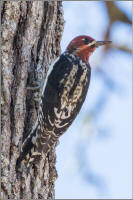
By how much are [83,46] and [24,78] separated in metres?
1.28

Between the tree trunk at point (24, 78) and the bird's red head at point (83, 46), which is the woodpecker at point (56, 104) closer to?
the tree trunk at point (24, 78)

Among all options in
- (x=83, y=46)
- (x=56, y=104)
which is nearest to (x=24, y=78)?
(x=56, y=104)

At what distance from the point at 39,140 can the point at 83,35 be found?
167 cm

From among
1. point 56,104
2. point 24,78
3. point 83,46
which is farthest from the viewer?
point 83,46

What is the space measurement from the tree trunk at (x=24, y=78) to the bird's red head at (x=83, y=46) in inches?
21.8

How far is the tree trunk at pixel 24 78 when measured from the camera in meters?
3.50

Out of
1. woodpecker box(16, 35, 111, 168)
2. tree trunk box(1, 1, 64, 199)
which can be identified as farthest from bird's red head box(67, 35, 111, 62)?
tree trunk box(1, 1, 64, 199)

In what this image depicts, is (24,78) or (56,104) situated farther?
(56,104)

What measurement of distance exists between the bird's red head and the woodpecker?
1.29ft

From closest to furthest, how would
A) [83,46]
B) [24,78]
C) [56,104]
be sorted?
[24,78]
[56,104]
[83,46]

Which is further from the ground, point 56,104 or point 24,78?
point 24,78

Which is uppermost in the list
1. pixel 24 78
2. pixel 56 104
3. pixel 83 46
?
pixel 83 46

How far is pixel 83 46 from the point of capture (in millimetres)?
4953

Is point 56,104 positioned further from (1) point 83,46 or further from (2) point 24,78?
(1) point 83,46
